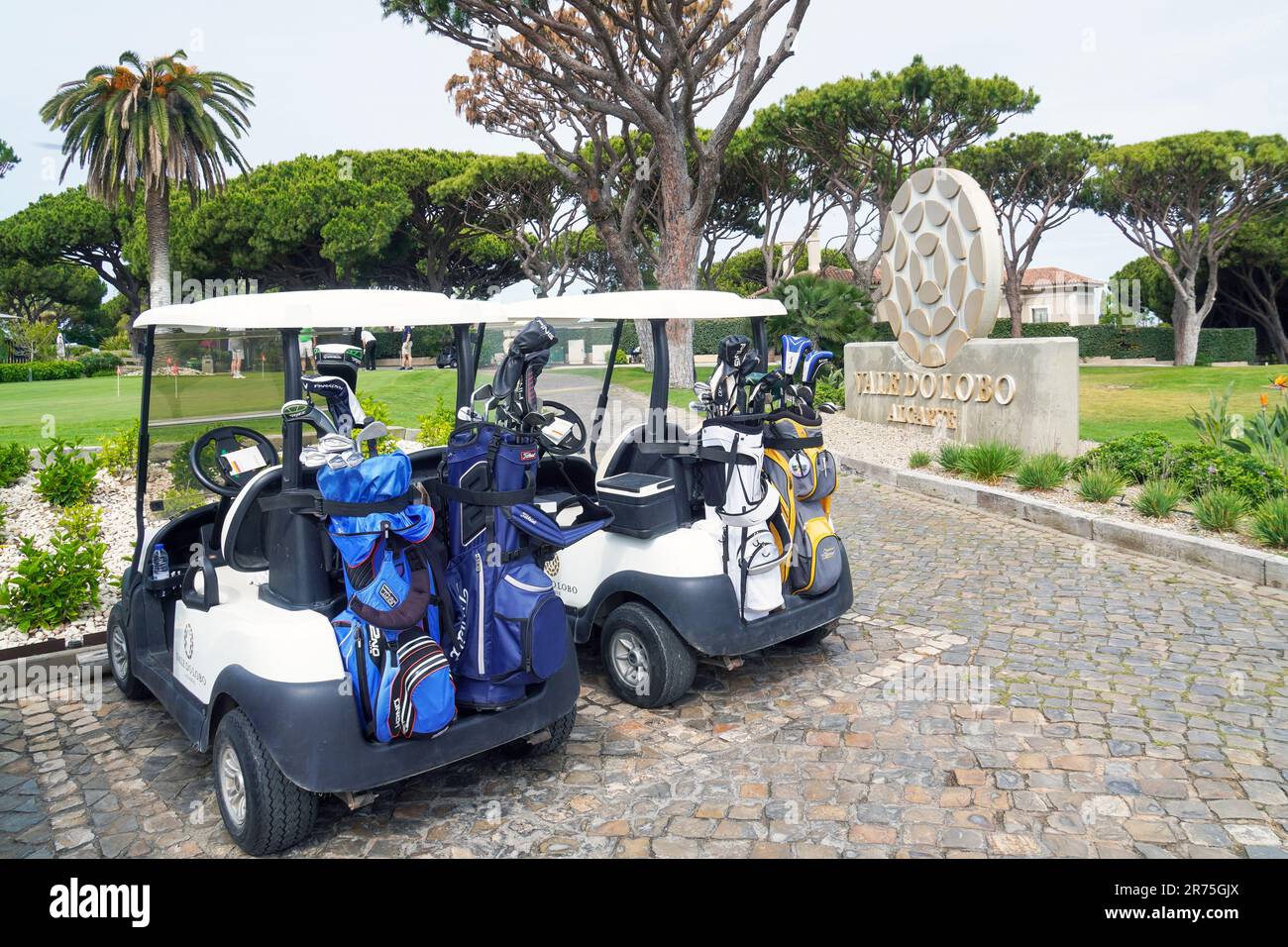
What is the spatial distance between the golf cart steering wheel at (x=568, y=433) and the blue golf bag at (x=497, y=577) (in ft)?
2.70

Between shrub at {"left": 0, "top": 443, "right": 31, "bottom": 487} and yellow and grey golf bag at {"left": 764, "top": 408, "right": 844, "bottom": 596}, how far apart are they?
24.6 feet

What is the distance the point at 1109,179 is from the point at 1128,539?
90.5ft

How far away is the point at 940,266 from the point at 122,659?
11.0m

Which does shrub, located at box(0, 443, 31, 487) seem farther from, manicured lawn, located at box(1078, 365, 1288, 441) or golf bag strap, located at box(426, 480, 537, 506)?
manicured lawn, located at box(1078, 365, 1288, 441)

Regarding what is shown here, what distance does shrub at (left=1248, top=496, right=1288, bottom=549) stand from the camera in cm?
653

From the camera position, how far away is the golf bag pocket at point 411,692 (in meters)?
3.17

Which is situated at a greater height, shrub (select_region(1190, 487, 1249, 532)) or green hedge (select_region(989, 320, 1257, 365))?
green hedge (select_region(989, 320, 1257, 365))

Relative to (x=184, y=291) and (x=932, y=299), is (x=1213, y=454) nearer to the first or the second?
(x=932, y=299)

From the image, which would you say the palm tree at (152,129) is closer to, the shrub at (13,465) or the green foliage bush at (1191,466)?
the shrub at (13,465)

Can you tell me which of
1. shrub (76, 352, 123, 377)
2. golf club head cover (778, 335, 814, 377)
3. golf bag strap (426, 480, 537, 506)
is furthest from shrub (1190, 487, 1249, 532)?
shrub (76, 352, 123, 377)

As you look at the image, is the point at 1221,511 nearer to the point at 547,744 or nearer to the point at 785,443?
the point at 785,443

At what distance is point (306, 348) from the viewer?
11.5ft
